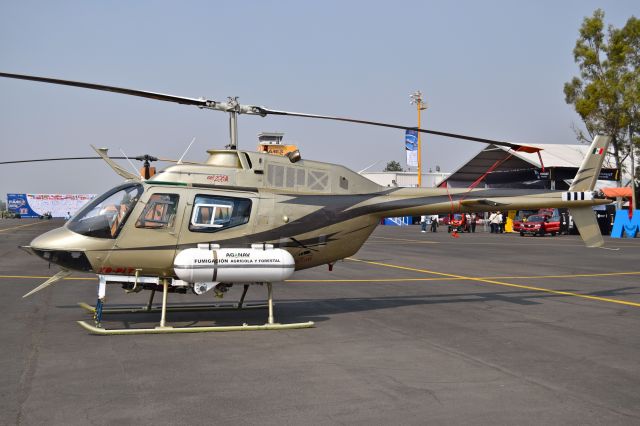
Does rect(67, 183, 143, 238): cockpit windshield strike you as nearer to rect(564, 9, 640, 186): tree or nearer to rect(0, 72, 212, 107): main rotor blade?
rect(0, 72, 212, 107): main rotor blade

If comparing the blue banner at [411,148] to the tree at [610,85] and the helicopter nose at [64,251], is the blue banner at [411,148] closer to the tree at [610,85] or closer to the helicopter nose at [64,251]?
the tree at [610,85]

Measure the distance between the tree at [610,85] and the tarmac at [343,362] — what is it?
38.8 metres

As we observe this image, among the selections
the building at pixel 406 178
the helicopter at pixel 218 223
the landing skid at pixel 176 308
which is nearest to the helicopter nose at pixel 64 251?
the helicopter at pixel 218 223

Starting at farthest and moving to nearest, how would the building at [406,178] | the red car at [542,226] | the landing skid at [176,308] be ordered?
the building at [406,178], the red car at [542,226], the landing skid at [176,308]

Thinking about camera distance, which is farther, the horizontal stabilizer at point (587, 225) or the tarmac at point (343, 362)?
the horizontal stabilizer at point (587, 225)

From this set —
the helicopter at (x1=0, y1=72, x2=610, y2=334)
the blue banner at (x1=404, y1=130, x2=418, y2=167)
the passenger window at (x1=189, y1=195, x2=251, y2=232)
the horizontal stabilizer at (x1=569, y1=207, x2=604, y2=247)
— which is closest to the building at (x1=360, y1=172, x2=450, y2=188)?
the blue banner at (x1=404, y1=130, x2=418, y2=167)

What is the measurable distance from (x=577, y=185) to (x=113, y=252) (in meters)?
10.1

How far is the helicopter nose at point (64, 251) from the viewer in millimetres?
10297

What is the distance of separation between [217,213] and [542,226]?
42.5 m

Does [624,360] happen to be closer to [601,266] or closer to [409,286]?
[409,286]

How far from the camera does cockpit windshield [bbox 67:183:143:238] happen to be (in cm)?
1050

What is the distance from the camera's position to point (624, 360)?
8.50 m

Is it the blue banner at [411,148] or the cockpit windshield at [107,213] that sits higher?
the blue banner at [411,148]

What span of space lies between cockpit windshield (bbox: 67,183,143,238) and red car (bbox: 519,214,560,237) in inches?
1705
